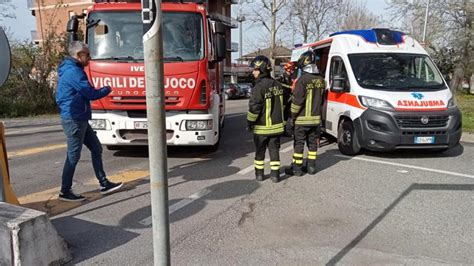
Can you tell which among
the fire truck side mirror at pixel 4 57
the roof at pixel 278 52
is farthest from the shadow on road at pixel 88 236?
the roof at pixel 278 52

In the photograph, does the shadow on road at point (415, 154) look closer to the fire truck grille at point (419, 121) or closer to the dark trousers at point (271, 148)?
the fire truck grille at point (419, 121)

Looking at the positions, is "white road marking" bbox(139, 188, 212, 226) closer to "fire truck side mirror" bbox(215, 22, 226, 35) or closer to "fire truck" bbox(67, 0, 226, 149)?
"fire truck" bbox(67, 0, 226, 149)

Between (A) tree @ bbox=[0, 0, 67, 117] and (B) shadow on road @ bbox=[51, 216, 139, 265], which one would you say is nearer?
(B) shadow on road @ bbox=[51, 216, 139, 265]

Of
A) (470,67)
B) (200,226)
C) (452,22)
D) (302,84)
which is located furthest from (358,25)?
(200,226)

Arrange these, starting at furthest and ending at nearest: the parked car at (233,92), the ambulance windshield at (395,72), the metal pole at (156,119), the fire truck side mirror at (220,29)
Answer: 1. the parked car at (233,92)
2. the ambulance windshield at (395,72)
3. the fire truck side mirror at (220,29)
4. the metal pole at (156,119)

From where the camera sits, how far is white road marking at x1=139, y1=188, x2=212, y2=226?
464 cm

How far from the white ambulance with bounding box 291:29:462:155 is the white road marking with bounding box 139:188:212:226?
3.53 meters

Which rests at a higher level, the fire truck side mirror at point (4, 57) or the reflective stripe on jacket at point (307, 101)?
the fire truck side mirror at point (4, 57)

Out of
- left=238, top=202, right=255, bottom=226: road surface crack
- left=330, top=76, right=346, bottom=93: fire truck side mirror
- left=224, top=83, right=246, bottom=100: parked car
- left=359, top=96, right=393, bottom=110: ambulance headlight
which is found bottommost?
left=224, top=83, right=246, bottom=100: parked car

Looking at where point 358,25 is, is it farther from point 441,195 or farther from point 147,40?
point 147,40

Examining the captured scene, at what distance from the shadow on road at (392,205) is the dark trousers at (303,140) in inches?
63.0

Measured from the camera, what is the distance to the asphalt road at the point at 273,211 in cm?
388

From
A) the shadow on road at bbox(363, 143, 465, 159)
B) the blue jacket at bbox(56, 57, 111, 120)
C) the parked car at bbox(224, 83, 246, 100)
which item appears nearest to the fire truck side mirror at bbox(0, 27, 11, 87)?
the blue jacket at bbox(56, 57, 111, 120)

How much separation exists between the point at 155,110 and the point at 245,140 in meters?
8.32
